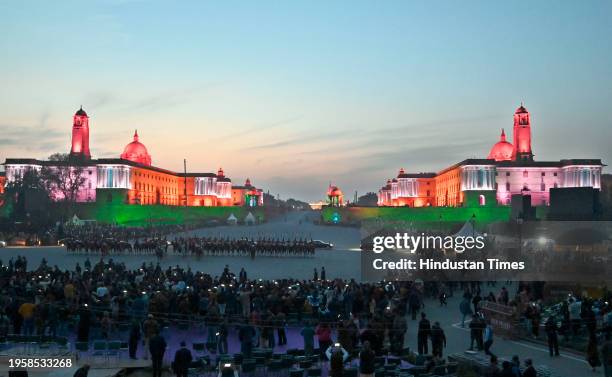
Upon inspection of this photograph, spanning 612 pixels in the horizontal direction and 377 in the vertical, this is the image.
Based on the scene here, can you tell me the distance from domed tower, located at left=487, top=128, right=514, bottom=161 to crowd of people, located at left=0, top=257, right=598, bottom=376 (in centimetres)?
10359

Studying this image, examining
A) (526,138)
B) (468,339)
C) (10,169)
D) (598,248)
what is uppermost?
(526,138)

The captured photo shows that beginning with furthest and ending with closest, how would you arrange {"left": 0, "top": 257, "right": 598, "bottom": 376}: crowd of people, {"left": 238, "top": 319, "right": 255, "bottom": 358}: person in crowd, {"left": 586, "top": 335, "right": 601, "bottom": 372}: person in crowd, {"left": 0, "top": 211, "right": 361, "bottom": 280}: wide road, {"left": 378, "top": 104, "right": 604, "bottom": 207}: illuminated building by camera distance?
{"left": 378, "top": 104, "right": 604, "bottom": 207}: illuminated building, {"left": 0, "top": 211, "right": 361, "bottom": 280}: wide road, {"left": 0, "top": 257, "right": 598, "bottom": 376}: crowd of people, {"left": 238, "top": 319, "right": 255, "bottom": 358}: person in crowd, {"left": 586, "top": 335, "right": 601, "bottom": 372}: person in crowd

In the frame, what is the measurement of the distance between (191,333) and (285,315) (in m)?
2.74

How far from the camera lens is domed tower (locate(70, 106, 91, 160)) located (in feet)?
345

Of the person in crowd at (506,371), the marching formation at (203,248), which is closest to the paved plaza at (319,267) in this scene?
the marching formation at (203,248)

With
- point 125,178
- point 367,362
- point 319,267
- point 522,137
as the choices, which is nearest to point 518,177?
point 522,137

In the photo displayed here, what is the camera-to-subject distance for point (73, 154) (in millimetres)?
104062

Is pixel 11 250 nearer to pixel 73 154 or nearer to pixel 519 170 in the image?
pixel 73 154

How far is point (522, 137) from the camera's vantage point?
114812 mm

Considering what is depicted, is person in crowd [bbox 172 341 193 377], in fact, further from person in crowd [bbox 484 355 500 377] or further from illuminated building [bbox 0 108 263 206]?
illuminated building [bbox 0 108 263 206]

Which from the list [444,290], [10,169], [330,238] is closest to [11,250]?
[330,238]

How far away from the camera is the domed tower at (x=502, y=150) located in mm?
118500

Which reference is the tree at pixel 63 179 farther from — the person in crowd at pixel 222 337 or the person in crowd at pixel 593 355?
the person in crowd at pixel 593 355

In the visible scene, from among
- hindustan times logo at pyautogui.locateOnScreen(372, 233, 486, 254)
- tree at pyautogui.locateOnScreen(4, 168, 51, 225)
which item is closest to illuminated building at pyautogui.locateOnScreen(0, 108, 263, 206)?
tree at pyautogui.locateOnScreen(4, 168, 51, 225)
